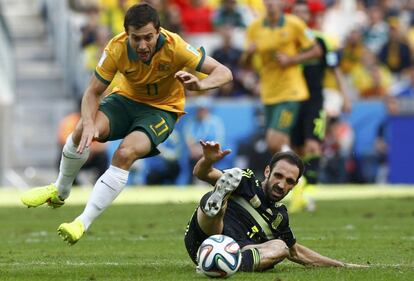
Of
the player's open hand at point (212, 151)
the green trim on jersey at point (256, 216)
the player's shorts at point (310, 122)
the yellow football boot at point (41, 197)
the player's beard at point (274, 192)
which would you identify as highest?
the player's open hand at point (212, 151)

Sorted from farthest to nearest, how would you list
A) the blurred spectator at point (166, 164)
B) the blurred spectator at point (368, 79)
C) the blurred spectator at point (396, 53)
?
1. the blurred spectator at point (396, 53)
2. the blurred spectator at point (368, 79)
3. the blurred spectator at point (166, 164)

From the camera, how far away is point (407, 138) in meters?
22.9

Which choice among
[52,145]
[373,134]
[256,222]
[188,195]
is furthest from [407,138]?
[256,222]

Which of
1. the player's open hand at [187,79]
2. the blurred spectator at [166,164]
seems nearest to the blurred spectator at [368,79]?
the blurred spectator at [166,164]

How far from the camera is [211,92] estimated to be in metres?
24.1

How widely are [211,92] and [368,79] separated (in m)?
3.63

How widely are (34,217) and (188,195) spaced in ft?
12.3

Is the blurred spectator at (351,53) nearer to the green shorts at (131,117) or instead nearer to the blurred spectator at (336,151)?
the blurred spectator at (336,151)

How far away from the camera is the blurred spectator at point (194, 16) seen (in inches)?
1011

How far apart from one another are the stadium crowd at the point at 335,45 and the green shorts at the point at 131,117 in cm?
1214

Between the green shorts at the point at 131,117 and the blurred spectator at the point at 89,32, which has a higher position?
the green shorts at the point at 131,117

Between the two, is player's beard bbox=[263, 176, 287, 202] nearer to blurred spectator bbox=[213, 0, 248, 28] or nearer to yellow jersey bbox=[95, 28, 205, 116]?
yellow jersey bbox=[95, 28, 205, 116]

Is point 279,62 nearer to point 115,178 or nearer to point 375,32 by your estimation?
point 115,178

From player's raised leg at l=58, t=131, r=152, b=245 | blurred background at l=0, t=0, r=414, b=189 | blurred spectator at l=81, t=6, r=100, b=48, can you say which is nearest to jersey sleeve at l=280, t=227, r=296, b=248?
player's raised leg at l=58, t=131, r=152, b=245
